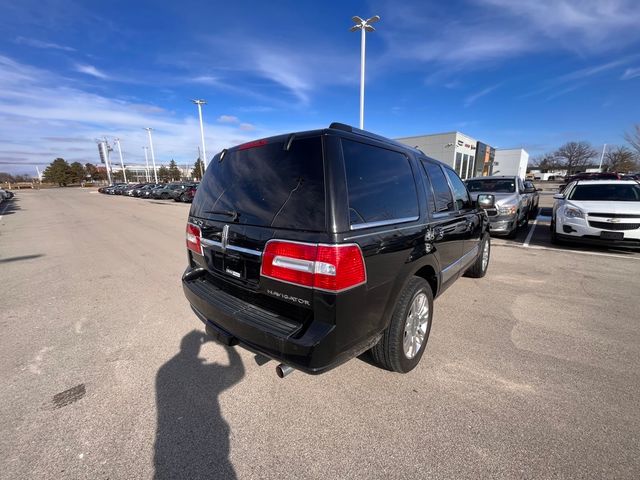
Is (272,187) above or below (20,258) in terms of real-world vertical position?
above

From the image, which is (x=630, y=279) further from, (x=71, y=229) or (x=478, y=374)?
(x=71, y=229)

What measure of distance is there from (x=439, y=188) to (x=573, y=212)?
5.55 m

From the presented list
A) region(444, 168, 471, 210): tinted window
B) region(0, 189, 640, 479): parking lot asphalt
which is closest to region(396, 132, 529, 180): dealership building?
region(444, 168, 471, 210): tinted window

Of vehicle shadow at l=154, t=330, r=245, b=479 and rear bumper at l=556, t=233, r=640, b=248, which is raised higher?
rear bumper at l=556, t=233, r=640, b=248

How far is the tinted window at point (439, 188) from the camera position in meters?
3.05

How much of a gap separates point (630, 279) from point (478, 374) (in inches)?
171

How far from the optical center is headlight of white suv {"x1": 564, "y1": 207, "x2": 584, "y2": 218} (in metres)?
6.43

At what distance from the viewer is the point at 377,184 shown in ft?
7.27

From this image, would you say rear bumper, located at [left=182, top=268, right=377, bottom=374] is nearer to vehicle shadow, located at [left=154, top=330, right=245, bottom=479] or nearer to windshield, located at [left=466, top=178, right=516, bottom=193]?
vehicle shadow, located at [left=154, top=330, right=245, bottom=479]

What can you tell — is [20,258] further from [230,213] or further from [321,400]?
[321,400]

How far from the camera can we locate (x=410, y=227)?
94.6 inches

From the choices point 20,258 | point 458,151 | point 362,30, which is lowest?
point 20,258

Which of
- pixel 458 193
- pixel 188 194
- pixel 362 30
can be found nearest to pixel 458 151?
pixel 362 30

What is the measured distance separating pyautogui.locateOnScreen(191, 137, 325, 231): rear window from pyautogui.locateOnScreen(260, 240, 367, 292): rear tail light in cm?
14
